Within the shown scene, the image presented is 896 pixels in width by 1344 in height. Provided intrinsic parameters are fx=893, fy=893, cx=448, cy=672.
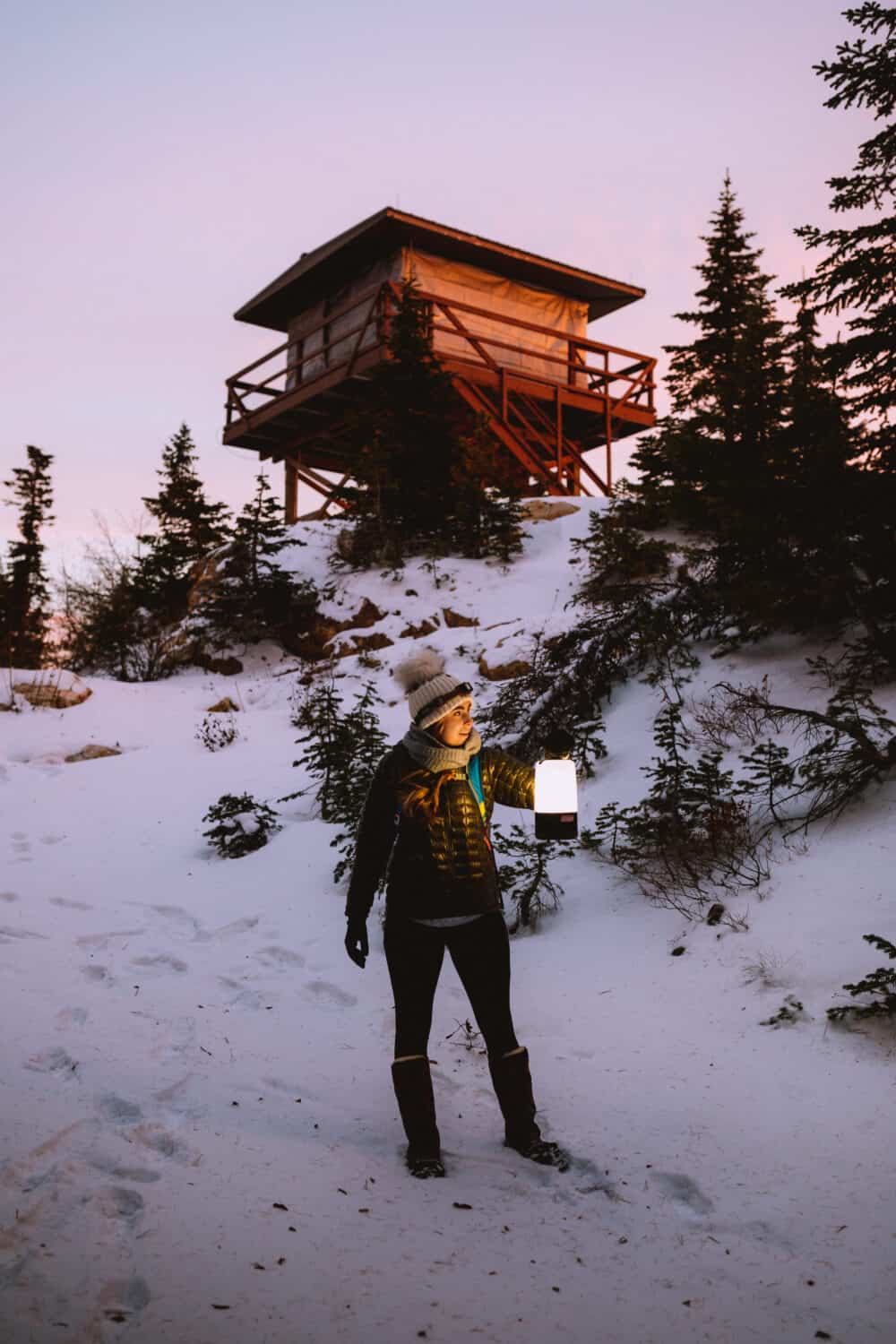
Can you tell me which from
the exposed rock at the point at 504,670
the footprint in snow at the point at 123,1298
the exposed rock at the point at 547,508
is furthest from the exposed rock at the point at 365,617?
the footprint in snow at the point at 123,1298

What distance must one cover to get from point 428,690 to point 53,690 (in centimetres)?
1094

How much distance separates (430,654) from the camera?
399cm

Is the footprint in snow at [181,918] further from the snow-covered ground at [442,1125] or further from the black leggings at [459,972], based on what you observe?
the black leggings at [459,972]

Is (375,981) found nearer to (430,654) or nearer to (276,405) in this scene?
(430,654)

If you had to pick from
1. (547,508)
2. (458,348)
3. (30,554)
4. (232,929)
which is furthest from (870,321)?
(30,554)

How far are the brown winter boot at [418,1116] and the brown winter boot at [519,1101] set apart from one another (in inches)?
11.6

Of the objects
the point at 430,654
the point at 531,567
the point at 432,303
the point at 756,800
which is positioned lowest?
the point at 756,800

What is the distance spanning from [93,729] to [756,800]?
30.8 feet

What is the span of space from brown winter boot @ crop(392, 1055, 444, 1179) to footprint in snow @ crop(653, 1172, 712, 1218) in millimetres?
860

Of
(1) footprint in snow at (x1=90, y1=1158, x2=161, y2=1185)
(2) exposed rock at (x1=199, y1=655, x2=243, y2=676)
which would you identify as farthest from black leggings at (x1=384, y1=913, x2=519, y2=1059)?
(2) exposed rock at (x1=199, y1=655, x2=243, y2=676)

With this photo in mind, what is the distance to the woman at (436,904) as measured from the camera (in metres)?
3.69

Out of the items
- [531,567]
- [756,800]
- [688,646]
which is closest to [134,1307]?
[756,800]

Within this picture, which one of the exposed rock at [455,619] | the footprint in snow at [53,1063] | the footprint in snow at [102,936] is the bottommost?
the footprint in snow at [53,1063]

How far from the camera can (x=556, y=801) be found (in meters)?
3.81
